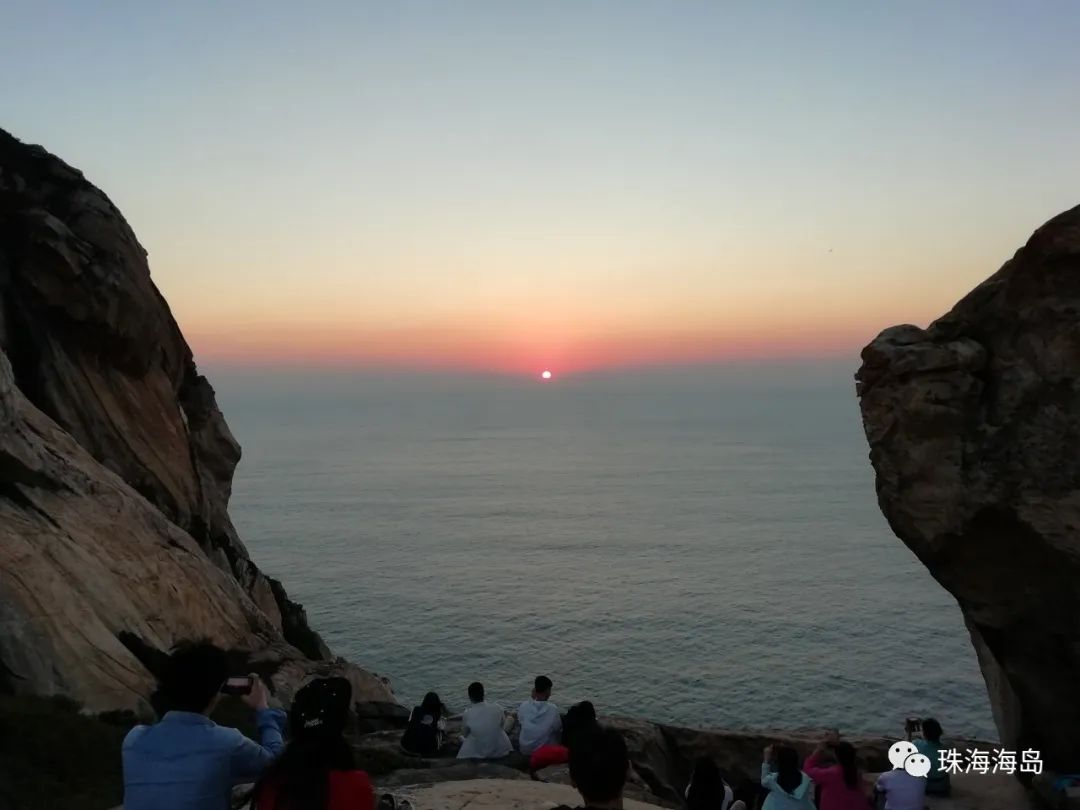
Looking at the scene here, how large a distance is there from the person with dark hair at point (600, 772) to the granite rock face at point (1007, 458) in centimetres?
1664

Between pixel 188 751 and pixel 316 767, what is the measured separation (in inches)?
48.7

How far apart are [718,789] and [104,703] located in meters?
11.2

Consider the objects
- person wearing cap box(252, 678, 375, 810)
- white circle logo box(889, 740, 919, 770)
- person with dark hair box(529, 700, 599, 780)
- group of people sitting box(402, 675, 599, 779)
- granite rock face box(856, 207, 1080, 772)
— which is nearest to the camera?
person wearing cap box(252, 678, 375, 810)

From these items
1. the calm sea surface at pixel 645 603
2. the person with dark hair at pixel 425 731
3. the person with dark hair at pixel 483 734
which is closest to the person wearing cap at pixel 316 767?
the person with dark hair at pixel 483 734

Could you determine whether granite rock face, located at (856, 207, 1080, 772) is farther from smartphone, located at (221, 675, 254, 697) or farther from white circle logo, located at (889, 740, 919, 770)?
smartphone, located at (221, 675, 254, 697)

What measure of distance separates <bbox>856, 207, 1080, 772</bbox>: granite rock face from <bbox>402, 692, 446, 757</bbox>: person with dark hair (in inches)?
446

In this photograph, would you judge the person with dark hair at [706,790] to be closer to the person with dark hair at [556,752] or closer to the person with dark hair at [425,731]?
the person with dark hair at [556,752]

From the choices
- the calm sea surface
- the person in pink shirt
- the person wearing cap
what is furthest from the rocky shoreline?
the calm sea surface

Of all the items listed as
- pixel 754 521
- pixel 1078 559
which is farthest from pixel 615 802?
pixel 754 521

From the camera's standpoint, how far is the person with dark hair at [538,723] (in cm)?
1731

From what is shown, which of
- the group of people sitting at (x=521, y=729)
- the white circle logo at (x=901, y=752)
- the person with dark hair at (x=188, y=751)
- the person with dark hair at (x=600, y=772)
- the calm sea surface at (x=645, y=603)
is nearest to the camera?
the person with dark hair at (x=600, y=772)

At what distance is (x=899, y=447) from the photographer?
1998 cm

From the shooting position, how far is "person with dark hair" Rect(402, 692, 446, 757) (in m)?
18.3

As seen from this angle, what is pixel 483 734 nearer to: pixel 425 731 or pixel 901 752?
pixel 425 731
